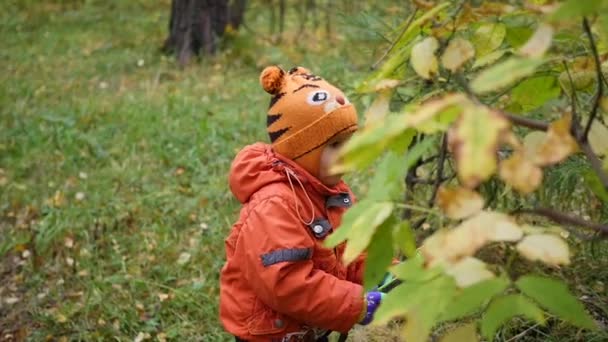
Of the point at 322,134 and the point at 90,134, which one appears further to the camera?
the point at 90,134

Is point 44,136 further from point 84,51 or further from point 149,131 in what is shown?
point 84,51

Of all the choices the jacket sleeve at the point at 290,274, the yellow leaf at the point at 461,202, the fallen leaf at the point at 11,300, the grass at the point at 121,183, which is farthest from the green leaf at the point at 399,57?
the fallen leaf at the point at 11,300

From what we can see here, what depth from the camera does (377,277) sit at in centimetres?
117

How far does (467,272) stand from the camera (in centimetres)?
88

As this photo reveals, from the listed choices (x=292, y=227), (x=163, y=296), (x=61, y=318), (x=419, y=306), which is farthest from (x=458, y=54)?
(x=61, y=318)

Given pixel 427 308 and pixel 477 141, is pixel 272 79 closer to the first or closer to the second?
pixel 427 308

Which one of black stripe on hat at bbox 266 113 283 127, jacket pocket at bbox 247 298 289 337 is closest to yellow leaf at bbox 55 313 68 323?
jacket pocket at bbox 247 298 289 337

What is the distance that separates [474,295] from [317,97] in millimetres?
1394

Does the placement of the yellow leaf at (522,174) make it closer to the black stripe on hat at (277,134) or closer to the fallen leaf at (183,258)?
the black stripe on hat at (277,134)

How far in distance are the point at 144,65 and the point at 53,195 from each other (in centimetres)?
314

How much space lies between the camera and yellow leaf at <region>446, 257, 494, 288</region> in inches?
34.5

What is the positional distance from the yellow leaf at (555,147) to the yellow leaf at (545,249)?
10cm

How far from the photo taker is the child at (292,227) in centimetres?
208

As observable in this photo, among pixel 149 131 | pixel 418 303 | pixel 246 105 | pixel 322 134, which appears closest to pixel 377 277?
pixel 418 303
